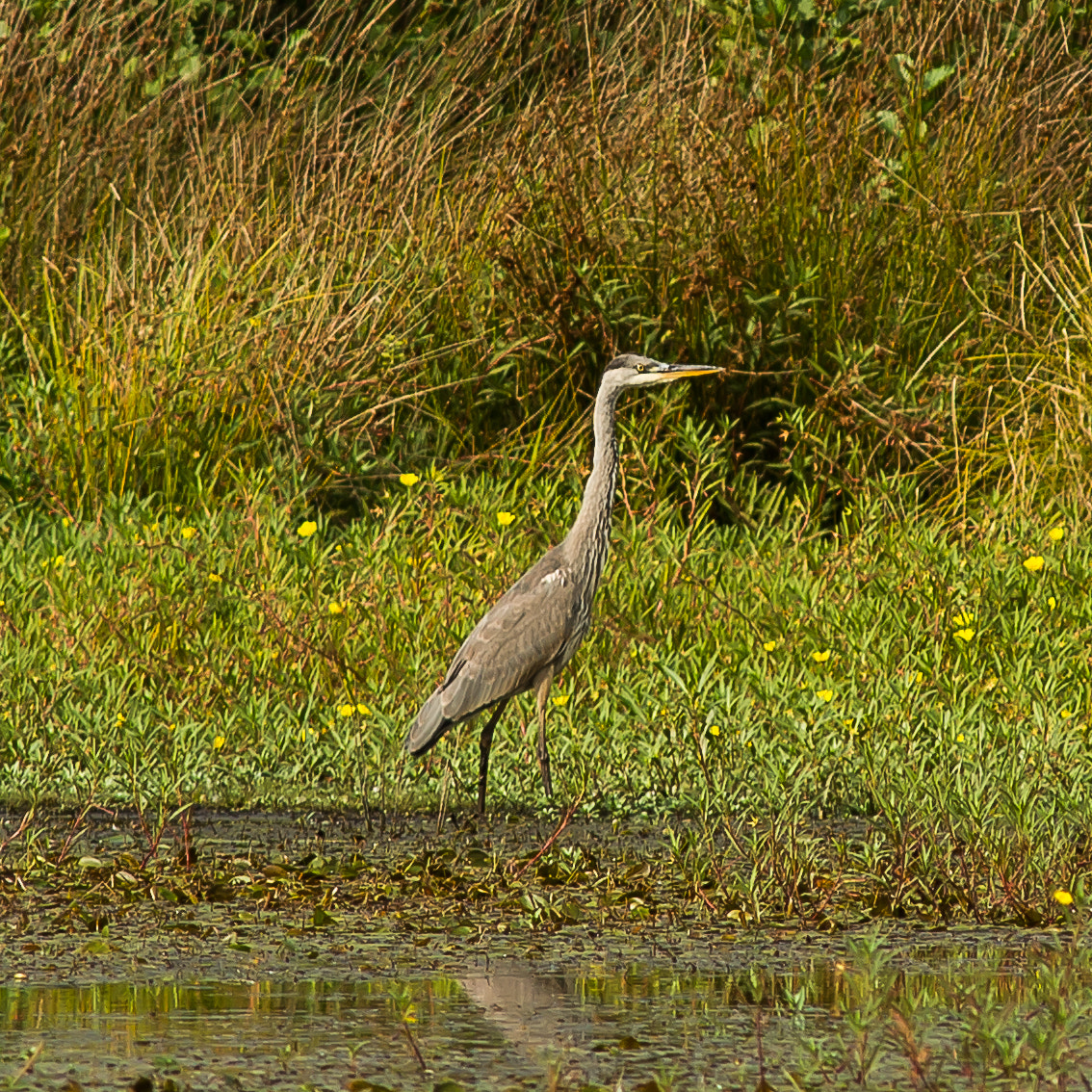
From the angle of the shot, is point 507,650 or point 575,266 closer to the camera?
point 507,650

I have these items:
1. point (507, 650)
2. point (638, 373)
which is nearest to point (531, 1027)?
point (507, 650)

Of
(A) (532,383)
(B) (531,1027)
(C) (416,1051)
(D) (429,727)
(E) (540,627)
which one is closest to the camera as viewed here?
(C) (416,1051)

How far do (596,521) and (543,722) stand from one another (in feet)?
2.66

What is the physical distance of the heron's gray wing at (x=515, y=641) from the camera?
6402mm

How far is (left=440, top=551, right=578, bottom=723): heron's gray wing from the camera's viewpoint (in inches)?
252

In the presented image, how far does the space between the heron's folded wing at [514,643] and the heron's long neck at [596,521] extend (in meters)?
0.10

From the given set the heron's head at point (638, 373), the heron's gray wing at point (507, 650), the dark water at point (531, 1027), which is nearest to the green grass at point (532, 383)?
the heron's gray wing at point (507, 650)

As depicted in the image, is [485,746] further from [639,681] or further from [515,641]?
[639,681]

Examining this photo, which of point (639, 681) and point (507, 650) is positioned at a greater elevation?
point (507, 650)

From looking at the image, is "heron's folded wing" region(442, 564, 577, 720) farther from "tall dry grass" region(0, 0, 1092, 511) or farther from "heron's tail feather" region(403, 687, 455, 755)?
"tall dry grass" region(0, 0, 1092, 511)

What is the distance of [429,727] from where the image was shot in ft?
20.6

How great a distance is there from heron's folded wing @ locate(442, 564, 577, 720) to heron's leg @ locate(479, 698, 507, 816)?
3.4 inches

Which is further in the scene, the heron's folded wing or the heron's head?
the heron's head

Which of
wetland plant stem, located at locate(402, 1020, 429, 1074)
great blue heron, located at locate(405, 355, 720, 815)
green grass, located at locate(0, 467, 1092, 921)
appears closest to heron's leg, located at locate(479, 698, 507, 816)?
great blue heron, located at locate(405, 355, 720, 815)
